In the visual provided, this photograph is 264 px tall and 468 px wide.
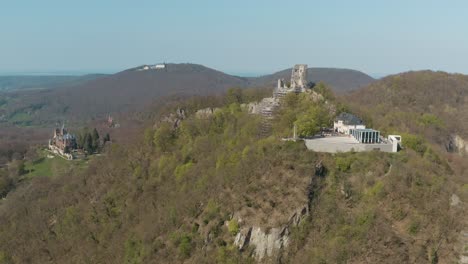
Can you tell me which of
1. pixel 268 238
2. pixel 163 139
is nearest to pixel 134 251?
pixel 268 238

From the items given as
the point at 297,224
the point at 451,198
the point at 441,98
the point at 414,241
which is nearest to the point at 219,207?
the point at 297,224

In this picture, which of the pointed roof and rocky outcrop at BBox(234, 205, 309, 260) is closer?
rocky outcrop at BBox(234, 205, 309, 260)

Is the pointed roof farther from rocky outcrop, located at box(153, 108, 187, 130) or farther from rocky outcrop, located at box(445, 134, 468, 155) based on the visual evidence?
rocky outcrop, located at box(445, 134, 468, 155)

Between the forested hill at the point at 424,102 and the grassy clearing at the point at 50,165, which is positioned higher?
the forested hill at the point at 424,102

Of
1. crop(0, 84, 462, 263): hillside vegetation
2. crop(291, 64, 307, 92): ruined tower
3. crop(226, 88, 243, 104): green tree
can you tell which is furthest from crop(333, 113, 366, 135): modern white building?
crop(226, 88, 243, 104): green tree

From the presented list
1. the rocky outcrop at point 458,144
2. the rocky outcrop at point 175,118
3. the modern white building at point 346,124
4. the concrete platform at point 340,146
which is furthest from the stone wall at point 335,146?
Answer: the rocky outcrop at point 458,144

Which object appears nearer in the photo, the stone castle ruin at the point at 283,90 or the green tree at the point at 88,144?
the stone castle ruin at the point at 283,90

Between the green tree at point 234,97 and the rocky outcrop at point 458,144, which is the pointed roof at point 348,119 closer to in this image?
the green tree at point 234,97
